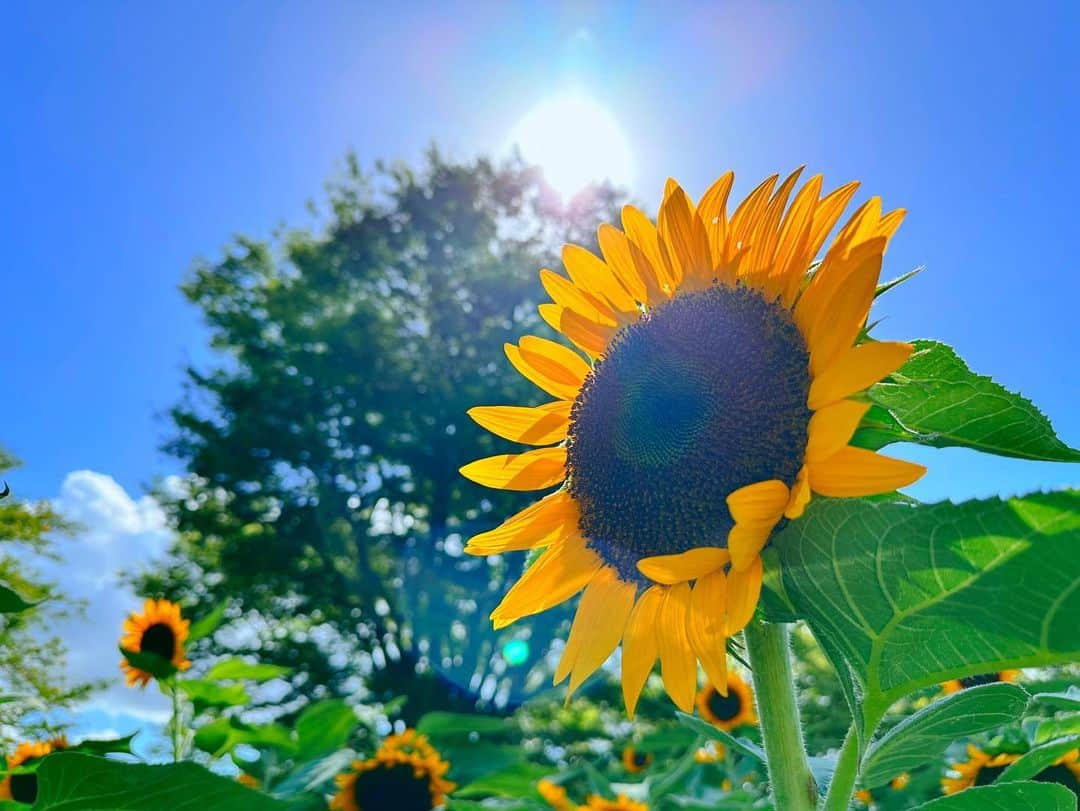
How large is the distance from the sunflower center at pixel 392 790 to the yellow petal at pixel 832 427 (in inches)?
79.3

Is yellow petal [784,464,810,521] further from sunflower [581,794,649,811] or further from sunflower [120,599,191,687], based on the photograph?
sunflower [120,599,191,687]

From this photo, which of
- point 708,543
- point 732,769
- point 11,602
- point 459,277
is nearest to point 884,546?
point 708,543

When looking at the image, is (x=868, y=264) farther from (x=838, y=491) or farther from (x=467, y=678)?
(x=467, y=678)

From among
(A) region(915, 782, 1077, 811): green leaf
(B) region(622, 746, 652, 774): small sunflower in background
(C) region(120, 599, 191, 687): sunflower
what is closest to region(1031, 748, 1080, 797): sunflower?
(A) region(915, 782, 1077, 811): green leaf

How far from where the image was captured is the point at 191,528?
14156 mm

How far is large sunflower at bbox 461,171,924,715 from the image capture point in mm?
595

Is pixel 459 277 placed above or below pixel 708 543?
above

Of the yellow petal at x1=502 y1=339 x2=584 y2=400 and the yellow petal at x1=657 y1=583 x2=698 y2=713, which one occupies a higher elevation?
the yellow petal at x1=502 y1=339 x2=584 y2=400

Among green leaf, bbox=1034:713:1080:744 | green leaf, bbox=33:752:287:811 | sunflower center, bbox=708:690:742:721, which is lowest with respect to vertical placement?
green leaf, bbox=1034:713:1080:744

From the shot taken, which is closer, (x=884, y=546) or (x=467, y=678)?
(x=884, y=546)

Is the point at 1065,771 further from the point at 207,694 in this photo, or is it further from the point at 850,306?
the point at 207,694

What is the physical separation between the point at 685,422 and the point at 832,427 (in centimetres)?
17

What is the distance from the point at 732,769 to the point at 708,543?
1.96 meters

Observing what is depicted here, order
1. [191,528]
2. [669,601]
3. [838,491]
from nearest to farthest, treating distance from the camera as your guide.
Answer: [838,491], [669,601], [191,528]
